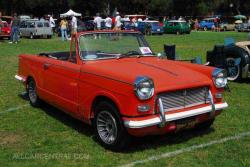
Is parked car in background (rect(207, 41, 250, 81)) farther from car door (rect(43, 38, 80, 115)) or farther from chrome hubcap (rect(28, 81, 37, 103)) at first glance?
car door (rect(43, 38, 80, 115))

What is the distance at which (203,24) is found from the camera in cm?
5384

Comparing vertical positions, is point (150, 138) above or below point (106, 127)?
below

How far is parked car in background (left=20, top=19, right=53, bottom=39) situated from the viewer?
32250 millimetres

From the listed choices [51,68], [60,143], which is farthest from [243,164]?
[51,68]

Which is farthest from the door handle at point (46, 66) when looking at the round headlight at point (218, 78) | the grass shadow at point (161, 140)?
the round headlight at point (218, 78)

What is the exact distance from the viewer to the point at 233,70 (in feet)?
35.8

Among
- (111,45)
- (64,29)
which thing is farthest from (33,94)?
(64,29)

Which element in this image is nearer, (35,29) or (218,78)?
(218,78)

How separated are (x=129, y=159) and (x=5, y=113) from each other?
3.44 metres

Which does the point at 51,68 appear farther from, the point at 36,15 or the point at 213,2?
the point at 213,2

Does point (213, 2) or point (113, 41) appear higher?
point (213, 2)

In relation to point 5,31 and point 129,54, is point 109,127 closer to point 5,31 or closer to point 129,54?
point 129,54

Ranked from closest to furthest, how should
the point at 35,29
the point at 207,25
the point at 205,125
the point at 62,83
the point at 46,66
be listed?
1. the point at 205,125
2. the point at 62,83
3. the point at 46,66
4. the point at 35,29
5. the point at 207,25

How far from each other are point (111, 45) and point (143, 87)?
175cm
